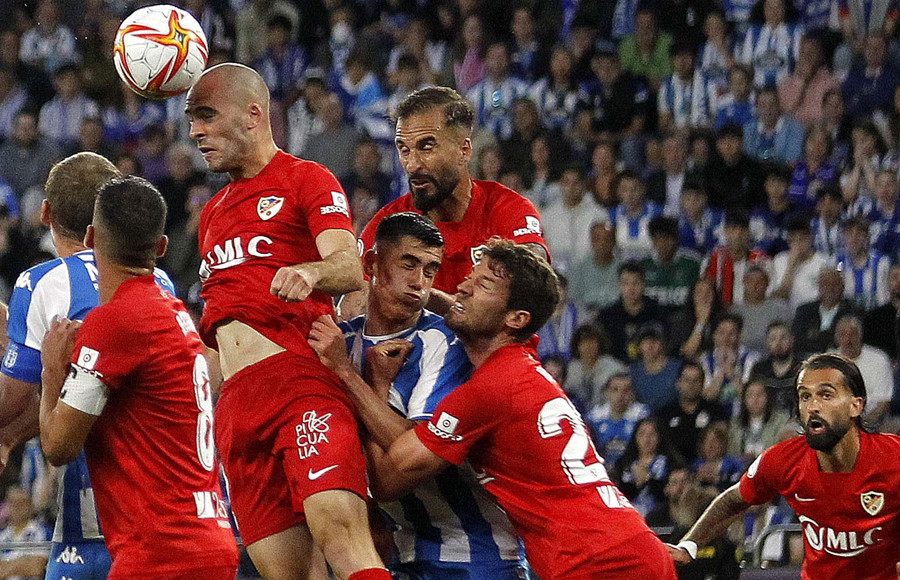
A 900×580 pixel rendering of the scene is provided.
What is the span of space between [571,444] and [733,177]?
7202 mm

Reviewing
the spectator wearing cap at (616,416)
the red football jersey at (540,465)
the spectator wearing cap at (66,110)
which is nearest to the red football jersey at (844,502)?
the red football jersey at (540,465)

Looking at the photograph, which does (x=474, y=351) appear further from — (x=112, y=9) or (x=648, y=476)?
(x=112, y=9)

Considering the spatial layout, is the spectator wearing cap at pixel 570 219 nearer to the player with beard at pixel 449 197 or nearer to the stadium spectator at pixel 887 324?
the stadium spectator at pixel 887 324

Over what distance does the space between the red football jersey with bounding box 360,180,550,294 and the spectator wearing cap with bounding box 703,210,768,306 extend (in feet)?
16.1

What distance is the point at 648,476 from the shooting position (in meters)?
9.78

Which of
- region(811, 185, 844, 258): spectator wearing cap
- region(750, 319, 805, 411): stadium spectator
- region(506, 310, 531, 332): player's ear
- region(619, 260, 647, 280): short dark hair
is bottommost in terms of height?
region(750, 319, 805, 411): stadium spectator

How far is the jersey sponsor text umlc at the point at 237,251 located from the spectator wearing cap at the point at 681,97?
25.4 ft

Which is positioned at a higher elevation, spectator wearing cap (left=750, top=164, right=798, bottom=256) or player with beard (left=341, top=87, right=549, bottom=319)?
player with beard (left=341, top=87, right=549, bottom=319)

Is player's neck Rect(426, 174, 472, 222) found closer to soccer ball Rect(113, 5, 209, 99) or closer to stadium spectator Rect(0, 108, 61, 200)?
soccer ball Rect(113, 5, 209, 99)

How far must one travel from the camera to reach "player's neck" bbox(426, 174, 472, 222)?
6500 mm

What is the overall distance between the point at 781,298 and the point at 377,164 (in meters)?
3.76

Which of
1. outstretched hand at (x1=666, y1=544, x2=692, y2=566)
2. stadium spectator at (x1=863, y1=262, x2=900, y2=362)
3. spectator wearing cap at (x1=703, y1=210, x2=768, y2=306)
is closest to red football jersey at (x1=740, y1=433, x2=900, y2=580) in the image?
outstretched hand at (x1=666, y1=544, x2=692, y2=566)

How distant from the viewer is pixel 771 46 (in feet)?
42.8

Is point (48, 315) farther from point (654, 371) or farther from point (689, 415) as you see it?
point (654, 371)
